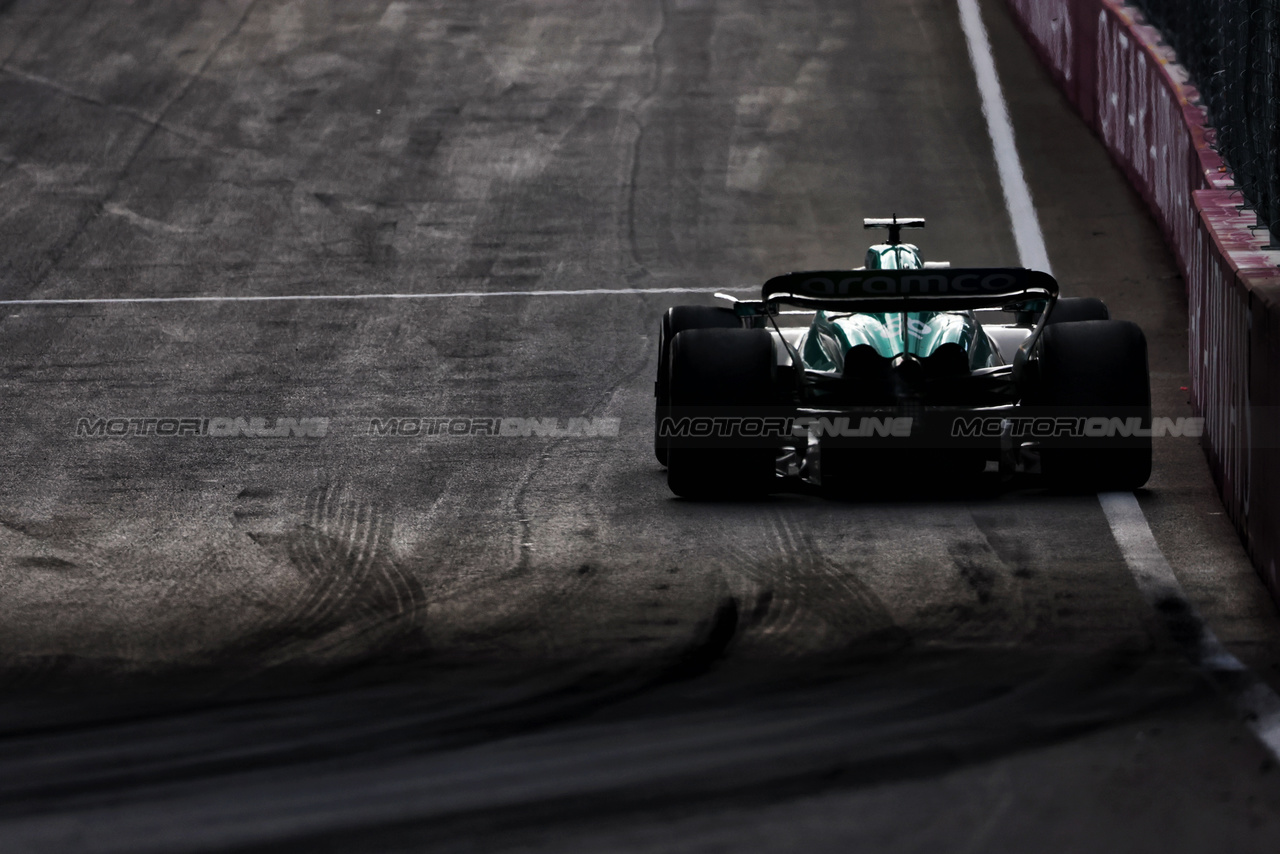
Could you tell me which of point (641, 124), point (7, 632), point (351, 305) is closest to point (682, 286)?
point (351, 305)

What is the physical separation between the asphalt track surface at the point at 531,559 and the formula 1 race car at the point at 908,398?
0.74 feet

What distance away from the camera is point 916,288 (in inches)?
313

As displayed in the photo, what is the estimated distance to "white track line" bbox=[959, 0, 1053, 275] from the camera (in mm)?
14891

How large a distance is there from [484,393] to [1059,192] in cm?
760

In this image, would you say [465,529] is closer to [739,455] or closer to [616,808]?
[739,455]

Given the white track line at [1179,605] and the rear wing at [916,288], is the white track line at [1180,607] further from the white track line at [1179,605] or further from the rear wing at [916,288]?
the rear wing at [916,288]

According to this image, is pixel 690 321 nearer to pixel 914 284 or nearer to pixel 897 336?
pixel 897 336

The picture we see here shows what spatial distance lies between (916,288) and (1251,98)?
310 centimetres

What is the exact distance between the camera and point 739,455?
27.1 feet

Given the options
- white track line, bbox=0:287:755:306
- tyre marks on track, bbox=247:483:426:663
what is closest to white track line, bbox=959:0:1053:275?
white track line, bbox=0:287:755:306

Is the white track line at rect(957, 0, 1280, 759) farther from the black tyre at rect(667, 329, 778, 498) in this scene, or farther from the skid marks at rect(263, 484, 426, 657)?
the skid marks at rect(263, 484, 426, 657)

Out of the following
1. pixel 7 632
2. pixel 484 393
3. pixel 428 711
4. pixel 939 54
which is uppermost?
pixel 428 711

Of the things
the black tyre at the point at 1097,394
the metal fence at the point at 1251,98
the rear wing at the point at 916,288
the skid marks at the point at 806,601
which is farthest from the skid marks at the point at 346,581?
the metal fence at the point at 1251,98

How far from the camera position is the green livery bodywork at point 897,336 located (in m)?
8.38
